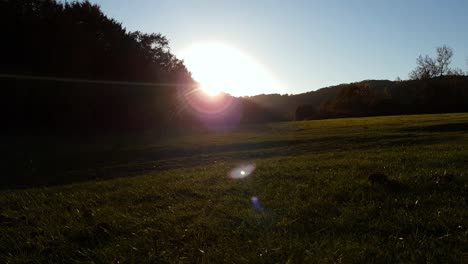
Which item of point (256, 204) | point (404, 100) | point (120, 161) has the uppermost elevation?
point (404, 100)

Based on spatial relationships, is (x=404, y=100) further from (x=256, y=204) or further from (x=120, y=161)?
(x=256, y=204)

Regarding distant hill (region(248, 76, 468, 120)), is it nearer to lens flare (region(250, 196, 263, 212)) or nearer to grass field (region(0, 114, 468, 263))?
grass field (region(0, 114, 468, 263))

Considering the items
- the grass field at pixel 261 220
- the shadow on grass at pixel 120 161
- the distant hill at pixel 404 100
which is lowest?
the shadow on grass at pixel 120 161

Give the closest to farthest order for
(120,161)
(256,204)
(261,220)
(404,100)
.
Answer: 1. (261,220)
2. (256,204)
3. (120,161)
4. (404,100)

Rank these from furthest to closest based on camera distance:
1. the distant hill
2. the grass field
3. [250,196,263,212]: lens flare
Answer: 1. the distant hill
2. [250,196,263,212]: lens flare
3. the grass field

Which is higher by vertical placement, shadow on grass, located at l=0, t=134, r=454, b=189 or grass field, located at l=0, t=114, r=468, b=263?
grass field, located at l=0, t=114, r=468, b=263

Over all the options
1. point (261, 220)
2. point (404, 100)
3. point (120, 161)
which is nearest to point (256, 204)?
point (261, 220)

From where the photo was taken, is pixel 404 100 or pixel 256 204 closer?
pixel 256 204

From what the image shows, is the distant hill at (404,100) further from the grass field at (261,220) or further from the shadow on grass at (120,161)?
the grass field at (261,220)

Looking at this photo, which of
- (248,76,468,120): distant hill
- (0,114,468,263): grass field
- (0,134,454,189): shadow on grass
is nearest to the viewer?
(0,114,468,263): grass field

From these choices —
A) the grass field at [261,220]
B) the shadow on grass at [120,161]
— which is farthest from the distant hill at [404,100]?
the grass field at [261,220]

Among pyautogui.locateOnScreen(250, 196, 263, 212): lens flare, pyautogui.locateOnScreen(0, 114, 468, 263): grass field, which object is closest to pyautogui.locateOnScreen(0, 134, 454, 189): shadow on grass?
pyautogui.locateOnScreen(0, 114, 468, 263): grass field

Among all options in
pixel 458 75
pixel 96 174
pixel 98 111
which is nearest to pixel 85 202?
pixel 96 174

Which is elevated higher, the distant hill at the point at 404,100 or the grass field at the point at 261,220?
the distant hill at the point at 404,100
